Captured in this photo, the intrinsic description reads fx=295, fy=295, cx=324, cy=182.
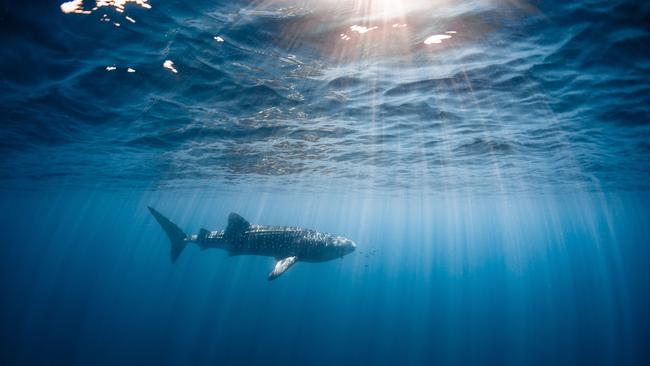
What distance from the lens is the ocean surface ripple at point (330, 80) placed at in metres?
7.18

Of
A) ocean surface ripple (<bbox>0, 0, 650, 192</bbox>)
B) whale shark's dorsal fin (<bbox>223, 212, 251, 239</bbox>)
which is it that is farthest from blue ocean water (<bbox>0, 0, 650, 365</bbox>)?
whale shark's dorsal fin (<bbox>223, 212, 251, 239</bbox>)

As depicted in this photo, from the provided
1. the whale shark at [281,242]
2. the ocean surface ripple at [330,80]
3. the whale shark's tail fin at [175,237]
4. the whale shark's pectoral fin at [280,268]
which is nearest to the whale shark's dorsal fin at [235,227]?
the whale shark at [281,242]

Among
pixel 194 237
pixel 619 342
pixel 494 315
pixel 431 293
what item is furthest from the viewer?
pixel 431 293

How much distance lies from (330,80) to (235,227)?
818cm

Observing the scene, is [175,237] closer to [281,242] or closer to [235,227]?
[235,227]

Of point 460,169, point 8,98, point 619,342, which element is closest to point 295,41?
point 8,98

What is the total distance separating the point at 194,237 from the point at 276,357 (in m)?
15.8

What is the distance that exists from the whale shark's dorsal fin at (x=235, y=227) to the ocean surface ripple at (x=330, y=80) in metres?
4.88

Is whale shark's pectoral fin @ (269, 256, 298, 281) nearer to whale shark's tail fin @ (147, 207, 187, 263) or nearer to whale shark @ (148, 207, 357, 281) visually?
whale shark @ (148, 207, 357, 281)

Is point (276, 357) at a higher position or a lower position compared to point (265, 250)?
lower

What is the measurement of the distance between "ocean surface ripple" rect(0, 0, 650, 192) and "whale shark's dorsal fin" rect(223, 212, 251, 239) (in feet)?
16.0

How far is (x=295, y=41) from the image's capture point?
8219 millimetres

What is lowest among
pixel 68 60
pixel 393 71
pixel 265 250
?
pixel 265 250

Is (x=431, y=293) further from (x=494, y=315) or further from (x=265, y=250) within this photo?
(x=265, y=250)
